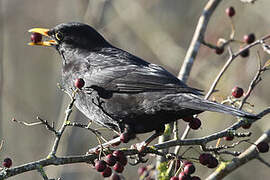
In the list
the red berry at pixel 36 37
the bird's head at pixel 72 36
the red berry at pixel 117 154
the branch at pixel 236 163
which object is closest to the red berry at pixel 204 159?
the branch at pixel 236 163

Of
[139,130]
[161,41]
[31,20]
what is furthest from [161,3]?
[139,130]

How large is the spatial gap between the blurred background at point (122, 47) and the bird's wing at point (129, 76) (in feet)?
6.02

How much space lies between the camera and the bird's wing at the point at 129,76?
438 centimetres

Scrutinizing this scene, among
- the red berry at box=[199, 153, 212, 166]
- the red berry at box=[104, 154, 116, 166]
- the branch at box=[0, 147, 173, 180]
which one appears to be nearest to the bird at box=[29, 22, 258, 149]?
the red berry at box=[199, 153, 212, 166]

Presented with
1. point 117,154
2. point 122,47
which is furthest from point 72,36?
point 122,47

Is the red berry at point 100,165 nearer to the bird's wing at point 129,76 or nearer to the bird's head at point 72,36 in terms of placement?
the bird's wing at point 129,76

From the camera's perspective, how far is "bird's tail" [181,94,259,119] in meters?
3.39

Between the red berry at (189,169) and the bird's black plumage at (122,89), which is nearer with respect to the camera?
the red berry at (189,169)

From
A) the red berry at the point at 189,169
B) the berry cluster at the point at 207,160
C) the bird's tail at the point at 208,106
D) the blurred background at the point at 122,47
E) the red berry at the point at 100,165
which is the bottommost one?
the blurred background at the point at 122,47

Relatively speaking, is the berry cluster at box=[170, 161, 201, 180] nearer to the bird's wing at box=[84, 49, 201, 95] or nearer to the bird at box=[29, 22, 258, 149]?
the bird at box=[29, 22, 258, 149]

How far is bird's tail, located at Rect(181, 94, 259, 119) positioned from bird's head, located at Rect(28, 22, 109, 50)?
186 cm

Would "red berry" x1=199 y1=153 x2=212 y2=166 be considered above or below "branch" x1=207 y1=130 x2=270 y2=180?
above

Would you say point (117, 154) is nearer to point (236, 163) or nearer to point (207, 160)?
point (207, 160)

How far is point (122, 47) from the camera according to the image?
8.78 m
